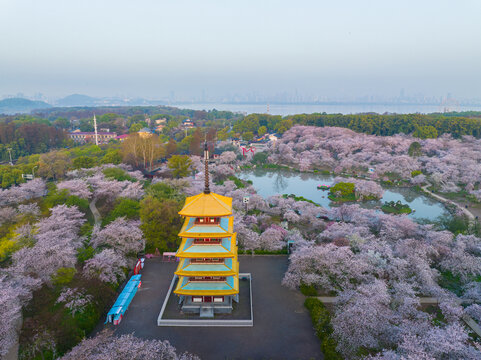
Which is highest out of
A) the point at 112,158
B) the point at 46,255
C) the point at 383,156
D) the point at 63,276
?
the point at 383,156

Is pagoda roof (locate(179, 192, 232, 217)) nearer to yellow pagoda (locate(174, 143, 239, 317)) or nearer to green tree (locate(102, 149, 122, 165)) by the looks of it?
yellow pagoda (locate(174, 143, 239, 317))

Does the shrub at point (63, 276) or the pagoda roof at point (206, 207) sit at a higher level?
the pagoda roof at point (206, 207)

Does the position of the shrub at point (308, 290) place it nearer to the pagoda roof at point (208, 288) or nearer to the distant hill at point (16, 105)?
the pagoda roof at point (208, 288)

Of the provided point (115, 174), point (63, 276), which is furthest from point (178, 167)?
point (63, 276)

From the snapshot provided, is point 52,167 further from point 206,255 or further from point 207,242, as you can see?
point 206,255

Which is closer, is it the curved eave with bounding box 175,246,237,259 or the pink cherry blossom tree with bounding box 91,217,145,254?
the curved eave with bounding box 175,246,237,259

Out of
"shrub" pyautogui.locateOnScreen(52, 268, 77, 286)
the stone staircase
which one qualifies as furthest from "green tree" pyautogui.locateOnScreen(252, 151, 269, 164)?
"shrub" pyautogui.locateOnScreen(52, 268, 77, 286)

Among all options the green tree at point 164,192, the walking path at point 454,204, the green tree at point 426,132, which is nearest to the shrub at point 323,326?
the green tree at point 164,192
